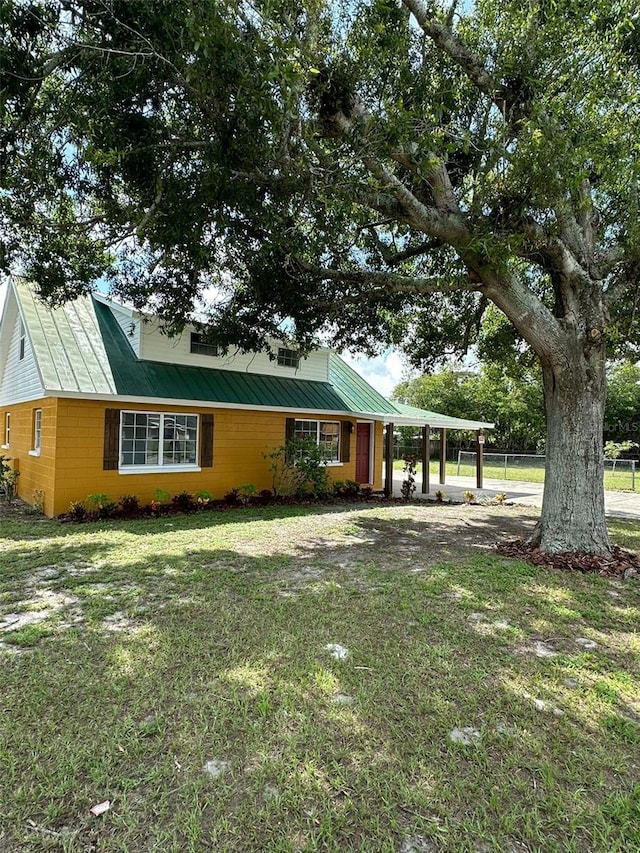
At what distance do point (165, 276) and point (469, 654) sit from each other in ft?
25.5

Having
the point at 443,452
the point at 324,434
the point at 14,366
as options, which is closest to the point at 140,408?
the point at 14,366

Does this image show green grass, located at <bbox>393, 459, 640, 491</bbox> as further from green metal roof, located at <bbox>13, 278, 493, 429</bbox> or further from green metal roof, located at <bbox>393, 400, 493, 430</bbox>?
green metal roof, located at <bbox>13, 278, 493, 429</bbox>

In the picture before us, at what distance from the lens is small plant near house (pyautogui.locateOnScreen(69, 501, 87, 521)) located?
869cm

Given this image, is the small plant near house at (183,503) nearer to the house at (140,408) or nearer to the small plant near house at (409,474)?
the house at (140,408)

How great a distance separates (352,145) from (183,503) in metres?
7.66

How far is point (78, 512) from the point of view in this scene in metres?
8.75

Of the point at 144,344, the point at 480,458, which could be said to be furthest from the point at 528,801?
the point at 480,458

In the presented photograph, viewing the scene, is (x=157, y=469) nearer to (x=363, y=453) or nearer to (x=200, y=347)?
(x=200, y=347)

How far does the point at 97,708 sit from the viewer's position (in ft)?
8.99

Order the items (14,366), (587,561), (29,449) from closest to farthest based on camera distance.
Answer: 1. (587,561)
2. (29,449)
3. (14,366)

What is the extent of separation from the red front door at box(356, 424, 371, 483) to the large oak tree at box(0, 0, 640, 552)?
303 inches

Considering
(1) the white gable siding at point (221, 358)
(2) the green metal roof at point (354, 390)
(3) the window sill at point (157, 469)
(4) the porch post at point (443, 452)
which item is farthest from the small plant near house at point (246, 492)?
(4) the porch post at point (443, 452)

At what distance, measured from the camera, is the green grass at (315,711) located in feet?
6.49

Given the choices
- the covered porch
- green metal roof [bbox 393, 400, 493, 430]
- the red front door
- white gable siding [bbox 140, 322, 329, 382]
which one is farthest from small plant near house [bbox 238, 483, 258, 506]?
green metal roof [bbox 393, 400, 493, 430]
